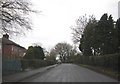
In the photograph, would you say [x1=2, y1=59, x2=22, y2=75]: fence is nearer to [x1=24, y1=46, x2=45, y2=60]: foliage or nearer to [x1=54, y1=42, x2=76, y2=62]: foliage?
[x1=24, y1=46, x2=45, y2=60]: foliage

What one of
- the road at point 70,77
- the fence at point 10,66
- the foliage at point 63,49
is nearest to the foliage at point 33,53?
the fence at point 10,66

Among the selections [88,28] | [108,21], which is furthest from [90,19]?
[108,21]

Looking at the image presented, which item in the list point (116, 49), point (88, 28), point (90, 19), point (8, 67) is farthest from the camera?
point (90, 19)

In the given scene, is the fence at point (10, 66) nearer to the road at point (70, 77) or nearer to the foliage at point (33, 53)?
the road at point (70, 77)

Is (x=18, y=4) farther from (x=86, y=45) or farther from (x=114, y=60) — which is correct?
(x=86, y=45)

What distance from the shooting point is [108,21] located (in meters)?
55.2

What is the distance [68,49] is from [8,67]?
414ft

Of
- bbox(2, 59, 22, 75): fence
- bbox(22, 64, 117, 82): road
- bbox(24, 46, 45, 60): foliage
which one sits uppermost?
bbox(24, 46, 45, 60): foliage

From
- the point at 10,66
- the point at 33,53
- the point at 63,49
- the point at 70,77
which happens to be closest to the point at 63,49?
the point at 63,49

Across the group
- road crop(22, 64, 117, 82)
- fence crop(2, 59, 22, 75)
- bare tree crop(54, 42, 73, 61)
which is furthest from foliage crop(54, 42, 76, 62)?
road crop(22, 64, 117, 82)

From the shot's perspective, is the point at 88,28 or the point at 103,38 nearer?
the point at 103,38

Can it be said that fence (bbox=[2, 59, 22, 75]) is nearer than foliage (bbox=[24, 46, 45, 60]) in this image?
Yes

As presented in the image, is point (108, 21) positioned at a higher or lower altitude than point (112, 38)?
higher

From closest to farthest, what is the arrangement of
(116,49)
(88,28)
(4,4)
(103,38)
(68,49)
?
(4,4), (116,49), (103,38), (88,28), (68,49)
